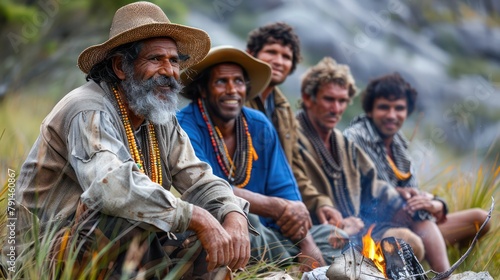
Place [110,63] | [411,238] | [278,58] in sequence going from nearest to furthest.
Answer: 1. [110,63]
2. [411,238]
3. [278,58]

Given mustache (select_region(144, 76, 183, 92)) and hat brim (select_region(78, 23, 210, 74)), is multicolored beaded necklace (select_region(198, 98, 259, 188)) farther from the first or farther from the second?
mustache (select_region(144, 76, 183, 92))

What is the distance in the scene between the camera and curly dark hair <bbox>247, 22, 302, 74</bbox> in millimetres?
7039

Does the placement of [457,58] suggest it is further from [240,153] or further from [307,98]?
[240,153]

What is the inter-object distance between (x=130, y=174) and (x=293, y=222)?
6.47 ft

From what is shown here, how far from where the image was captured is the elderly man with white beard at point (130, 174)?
396cm

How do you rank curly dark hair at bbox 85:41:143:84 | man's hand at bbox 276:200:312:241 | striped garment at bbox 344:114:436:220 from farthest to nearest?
striped garment at bbox 344:114:436:220 → man's hand at bbox 276:200:312:241 → curly dark hair at bbox 85:41:143:84

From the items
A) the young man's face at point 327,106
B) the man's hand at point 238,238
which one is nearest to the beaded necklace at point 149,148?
the man's hand at point 238,238

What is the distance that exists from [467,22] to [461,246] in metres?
7.64

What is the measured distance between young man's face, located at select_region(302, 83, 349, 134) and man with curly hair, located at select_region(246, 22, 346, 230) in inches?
11.1

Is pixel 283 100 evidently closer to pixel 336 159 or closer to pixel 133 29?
pixel 336 159

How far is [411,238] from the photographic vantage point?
6367 mm

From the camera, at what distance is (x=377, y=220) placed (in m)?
6.73

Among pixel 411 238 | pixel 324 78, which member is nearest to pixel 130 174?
pixel 411 238

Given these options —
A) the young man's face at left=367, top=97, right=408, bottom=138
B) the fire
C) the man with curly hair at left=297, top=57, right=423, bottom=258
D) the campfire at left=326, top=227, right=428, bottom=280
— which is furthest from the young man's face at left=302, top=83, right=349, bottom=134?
the fire
